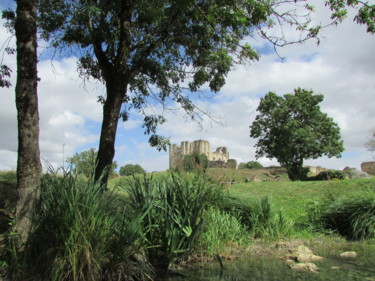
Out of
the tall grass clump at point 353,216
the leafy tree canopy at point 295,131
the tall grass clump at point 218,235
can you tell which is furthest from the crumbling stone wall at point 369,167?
the tall grass clump at point 218,235

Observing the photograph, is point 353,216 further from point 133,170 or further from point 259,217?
point 133,170

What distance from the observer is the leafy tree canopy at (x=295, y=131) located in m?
29.4

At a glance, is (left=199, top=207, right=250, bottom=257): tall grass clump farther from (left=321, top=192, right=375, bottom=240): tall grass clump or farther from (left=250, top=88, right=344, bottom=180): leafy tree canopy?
(left=250, top=88, right=344, bottom=180): leafy tree canopy

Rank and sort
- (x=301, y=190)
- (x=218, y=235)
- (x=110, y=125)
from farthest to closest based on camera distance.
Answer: (x=301, y=190) < (x=110, y=125) < (x=218, y=235)

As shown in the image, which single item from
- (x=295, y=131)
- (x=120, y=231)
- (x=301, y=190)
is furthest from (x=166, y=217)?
(x=295, y=131)

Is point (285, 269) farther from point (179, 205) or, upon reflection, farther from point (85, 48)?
point (85, 48)

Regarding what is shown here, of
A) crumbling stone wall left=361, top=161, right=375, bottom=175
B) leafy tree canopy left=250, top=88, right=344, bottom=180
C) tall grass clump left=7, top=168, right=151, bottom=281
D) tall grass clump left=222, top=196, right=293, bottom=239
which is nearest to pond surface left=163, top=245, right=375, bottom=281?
tall grass clump left=7, top=168, right=151, bottom=281

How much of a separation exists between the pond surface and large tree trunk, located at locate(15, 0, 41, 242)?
1.95 m

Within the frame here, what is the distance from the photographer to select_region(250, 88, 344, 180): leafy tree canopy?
96.5 feet

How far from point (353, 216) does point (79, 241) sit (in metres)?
6.63

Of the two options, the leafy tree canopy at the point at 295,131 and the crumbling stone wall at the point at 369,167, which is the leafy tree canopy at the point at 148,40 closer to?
the leafy tree canopy at the point at 295,131

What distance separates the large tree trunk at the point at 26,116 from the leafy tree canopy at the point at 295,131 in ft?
86.9

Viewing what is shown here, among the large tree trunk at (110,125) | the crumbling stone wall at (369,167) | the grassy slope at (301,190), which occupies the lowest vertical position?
the grassy slope at (301,190)

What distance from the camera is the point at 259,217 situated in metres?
7.25
